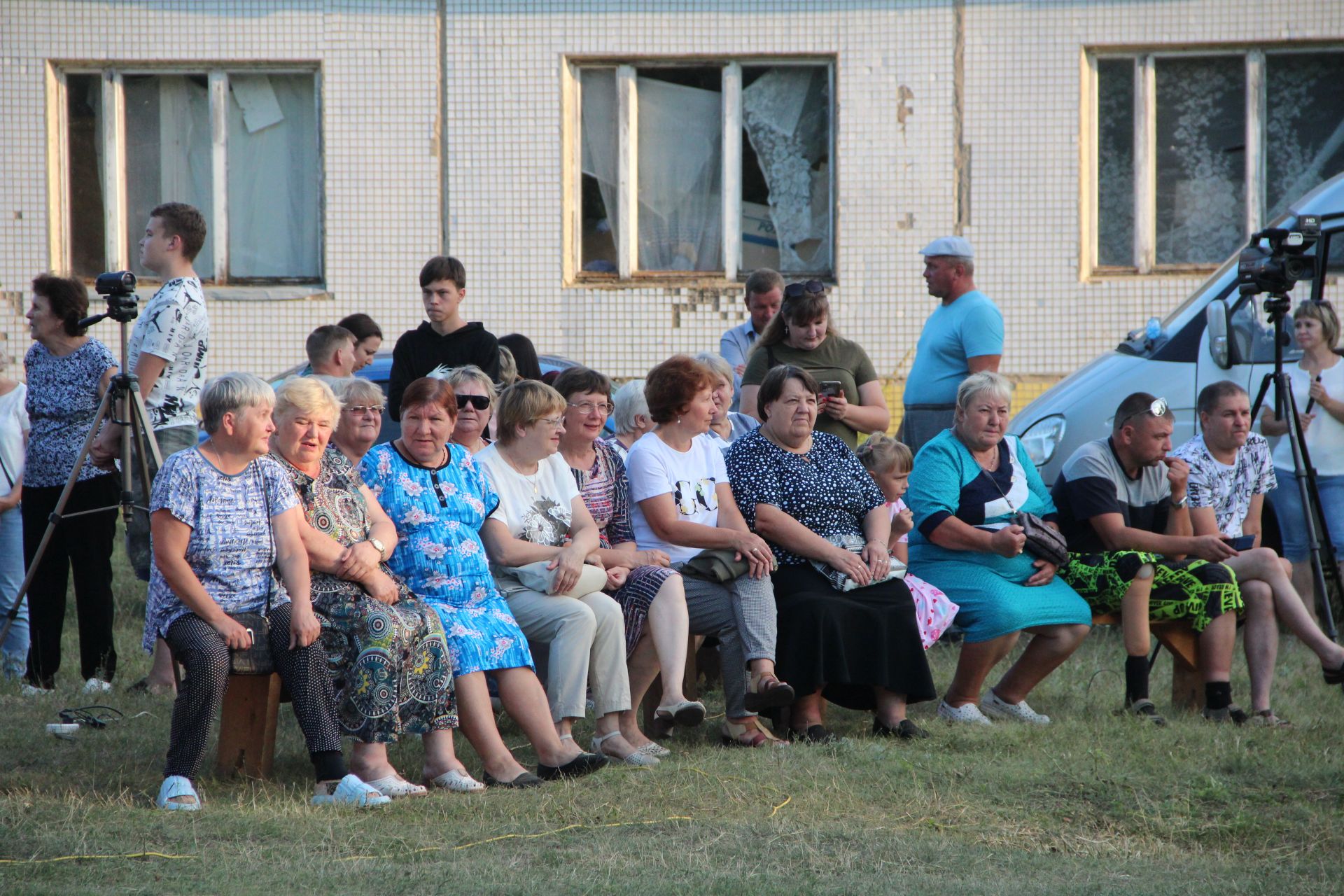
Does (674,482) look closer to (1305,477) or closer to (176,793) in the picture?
(176,793)

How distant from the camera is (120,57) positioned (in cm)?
1173

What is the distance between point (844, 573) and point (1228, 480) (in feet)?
6.61

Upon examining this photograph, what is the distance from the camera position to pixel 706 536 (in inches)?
232

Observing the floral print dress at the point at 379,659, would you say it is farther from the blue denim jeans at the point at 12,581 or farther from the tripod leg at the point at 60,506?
the blue denim jeans at the point at 12,581

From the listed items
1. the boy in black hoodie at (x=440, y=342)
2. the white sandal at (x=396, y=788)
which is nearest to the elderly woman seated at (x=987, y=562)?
the boy in black hoodie at (x=440, y=342)

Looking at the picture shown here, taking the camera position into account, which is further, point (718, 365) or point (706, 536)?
point (718, 365)

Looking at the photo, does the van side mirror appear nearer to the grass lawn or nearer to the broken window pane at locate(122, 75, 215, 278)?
the grass lawn

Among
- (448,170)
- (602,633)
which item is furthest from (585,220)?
(602,633)

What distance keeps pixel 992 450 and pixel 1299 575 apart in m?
2.11

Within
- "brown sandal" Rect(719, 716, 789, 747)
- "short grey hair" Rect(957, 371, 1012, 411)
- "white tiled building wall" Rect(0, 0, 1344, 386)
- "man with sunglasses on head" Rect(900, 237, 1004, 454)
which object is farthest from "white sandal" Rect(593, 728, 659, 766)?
"white tiled building wall" Rect(0, 0, 1344, 386)

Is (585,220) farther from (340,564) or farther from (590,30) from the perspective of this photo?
(340,564)

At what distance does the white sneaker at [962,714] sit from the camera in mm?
6141

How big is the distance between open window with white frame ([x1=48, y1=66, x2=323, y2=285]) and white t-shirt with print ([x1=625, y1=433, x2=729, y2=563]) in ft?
21.7

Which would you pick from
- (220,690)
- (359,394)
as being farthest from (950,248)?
(220,690)
